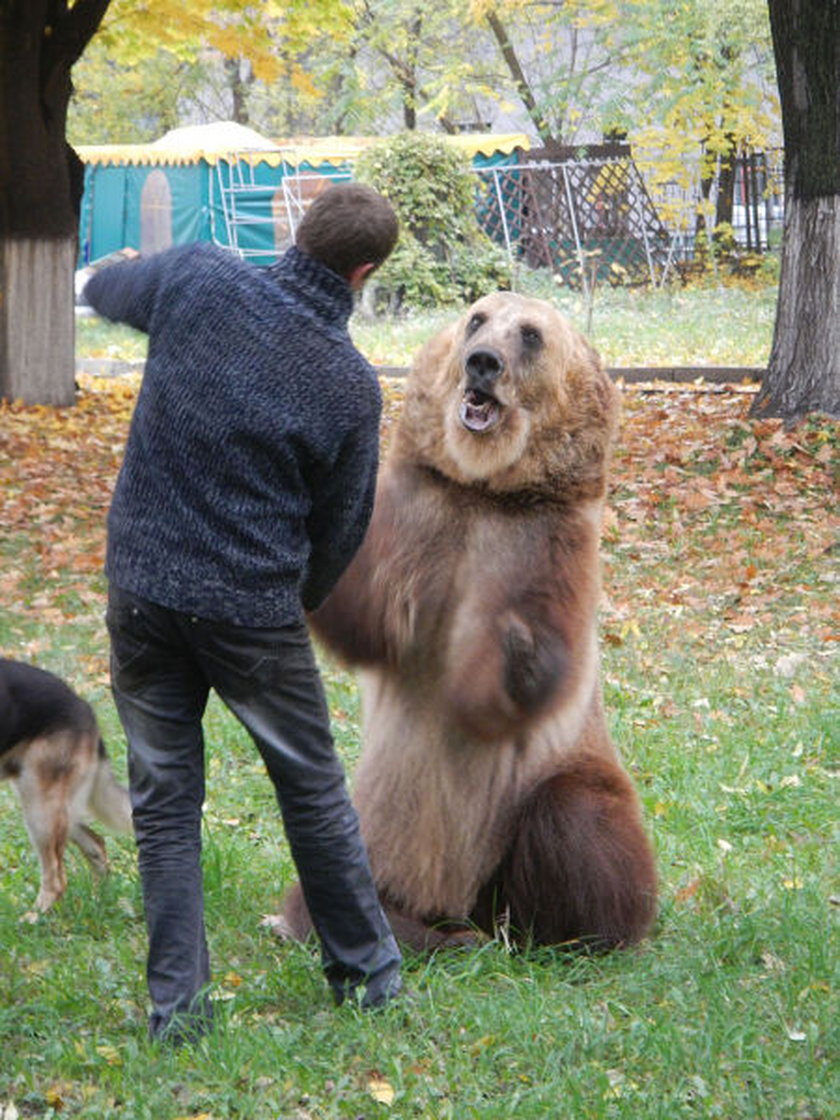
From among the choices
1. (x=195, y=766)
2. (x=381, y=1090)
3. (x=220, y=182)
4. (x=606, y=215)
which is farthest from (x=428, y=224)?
(x=381, y=1090)

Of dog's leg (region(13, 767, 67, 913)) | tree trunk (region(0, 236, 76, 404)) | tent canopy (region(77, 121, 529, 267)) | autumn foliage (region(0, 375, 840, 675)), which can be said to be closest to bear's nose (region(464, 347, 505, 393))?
dog's leg (region(13, 767, 67, 913))

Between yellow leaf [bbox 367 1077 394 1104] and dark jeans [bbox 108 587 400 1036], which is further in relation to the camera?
dark jeans [bbox 108 587 400 1036]

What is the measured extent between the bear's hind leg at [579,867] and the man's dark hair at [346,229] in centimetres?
163

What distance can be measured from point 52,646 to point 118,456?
4.82 m

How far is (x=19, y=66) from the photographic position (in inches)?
535

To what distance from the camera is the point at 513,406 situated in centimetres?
435

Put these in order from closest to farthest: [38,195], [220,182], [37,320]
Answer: [38,195], [37,320], [220,182]

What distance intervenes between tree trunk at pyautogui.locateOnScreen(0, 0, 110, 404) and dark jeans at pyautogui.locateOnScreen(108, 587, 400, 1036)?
1091 cm

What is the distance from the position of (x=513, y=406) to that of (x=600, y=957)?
1652 mm

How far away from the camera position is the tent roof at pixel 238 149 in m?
28.4

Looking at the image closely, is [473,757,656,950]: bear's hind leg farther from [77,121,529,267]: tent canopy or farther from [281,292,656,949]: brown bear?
[77,121,529,267]: tent canopy

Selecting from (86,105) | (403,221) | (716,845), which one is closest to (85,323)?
(403,221)

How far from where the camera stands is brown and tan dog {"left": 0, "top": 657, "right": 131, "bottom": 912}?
5.31 m

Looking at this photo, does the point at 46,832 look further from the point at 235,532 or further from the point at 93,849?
the point at 235,532
